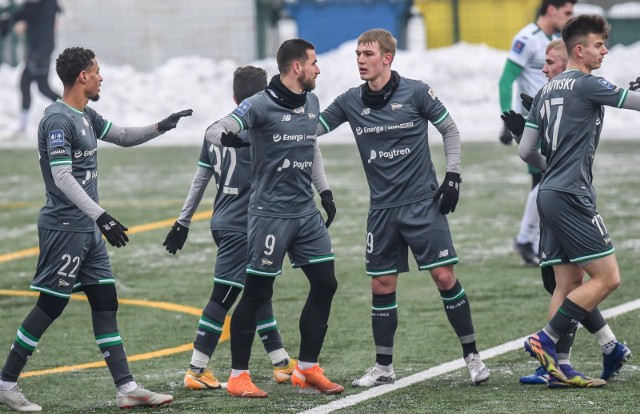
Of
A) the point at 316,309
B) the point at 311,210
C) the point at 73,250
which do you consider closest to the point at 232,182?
the point at 311,210

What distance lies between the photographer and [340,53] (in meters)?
27.4

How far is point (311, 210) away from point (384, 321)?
82 cm

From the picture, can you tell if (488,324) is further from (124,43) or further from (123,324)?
(124,43)

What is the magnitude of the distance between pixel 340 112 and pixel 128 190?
9761 mm

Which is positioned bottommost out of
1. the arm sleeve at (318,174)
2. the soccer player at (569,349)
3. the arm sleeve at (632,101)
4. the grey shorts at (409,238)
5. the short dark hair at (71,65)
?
the soccer player at (569,349)

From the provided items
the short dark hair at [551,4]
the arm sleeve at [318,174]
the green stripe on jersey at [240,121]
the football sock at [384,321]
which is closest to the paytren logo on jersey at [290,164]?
the arm sleeve at [318,174]

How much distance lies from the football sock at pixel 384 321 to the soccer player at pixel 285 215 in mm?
375

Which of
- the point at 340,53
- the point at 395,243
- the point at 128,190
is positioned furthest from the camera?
the point at 340,53

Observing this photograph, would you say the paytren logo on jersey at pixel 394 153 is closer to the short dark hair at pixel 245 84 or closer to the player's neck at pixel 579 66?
the short dark hair at pixel 245 84

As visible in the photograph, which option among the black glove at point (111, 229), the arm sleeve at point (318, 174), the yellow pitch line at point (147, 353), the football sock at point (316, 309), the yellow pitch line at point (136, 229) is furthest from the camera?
the yellow pitch line at point (136, 229)

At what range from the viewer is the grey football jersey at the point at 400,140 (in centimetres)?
831

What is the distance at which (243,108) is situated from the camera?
7.98 m

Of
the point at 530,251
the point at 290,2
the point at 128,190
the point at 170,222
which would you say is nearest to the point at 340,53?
the point at 290,2

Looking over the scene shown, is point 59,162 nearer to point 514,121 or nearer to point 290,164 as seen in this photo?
point 290,164
